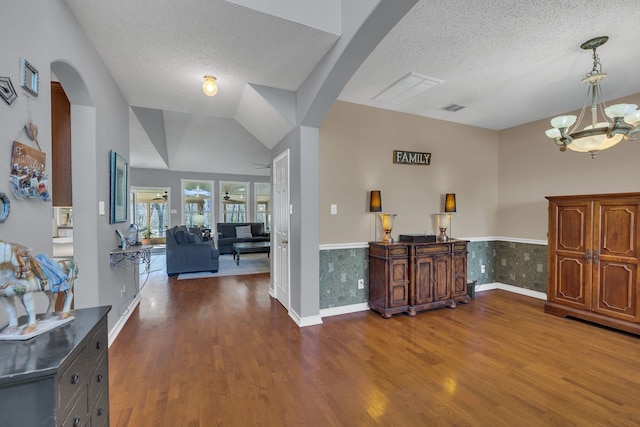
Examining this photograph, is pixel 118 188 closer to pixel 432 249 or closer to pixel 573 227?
pixel 432 249

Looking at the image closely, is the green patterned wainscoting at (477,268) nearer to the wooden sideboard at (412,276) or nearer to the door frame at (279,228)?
the wooden sideboard at (412,276)

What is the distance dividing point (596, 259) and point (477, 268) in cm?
151

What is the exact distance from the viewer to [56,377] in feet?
2.70

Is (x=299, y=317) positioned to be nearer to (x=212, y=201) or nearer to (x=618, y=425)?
(x=618, y=425)

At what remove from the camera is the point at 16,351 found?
0.87 meters

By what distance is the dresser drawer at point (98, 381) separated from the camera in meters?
1.14

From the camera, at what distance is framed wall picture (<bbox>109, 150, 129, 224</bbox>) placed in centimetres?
272

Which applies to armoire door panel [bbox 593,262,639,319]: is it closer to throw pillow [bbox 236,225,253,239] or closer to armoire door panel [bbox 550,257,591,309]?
armoire door panel [bbox 550,257,591,309]

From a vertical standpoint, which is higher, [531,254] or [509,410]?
[531,254]

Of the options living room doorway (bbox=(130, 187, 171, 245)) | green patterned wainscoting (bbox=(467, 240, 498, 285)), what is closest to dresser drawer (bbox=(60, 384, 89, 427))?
green patterned wainscoting (bbox=(467, 240, 498, 285))

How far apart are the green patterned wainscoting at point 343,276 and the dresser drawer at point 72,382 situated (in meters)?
2.50

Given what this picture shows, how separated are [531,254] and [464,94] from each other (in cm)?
269

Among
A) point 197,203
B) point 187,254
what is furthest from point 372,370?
point 197,203

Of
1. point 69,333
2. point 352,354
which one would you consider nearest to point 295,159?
point 352,354
